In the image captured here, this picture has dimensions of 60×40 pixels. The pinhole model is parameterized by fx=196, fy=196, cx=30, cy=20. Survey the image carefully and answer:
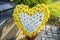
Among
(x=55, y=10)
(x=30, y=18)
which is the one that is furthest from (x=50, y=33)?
(x=55, y=10)

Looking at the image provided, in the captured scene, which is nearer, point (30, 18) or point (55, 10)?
point (30, 18)

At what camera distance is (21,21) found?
461 centimetres

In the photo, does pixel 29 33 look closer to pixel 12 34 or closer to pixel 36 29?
pixel 36 29

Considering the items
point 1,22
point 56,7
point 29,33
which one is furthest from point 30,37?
point 56,7

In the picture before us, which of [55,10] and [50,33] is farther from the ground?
[55,10]

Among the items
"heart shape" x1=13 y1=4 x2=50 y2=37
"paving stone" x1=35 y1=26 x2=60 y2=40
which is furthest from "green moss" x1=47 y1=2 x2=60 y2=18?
"heart shape" x1=13 y1=4 x2=50 y2=37

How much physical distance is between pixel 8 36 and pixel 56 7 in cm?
296

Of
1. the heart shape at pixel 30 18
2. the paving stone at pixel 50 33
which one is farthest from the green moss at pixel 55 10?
the heart shape at pixel 30 18

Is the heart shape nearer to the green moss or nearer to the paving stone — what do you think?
the paving stone

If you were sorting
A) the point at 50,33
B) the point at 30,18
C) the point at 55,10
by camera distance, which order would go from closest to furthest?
the point at 30,18 < the point at 50,33 < the point at 55,10

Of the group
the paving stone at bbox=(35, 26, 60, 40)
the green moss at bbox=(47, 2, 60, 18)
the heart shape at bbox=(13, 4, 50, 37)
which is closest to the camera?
the heart shape at bbox=(13, 4, 50, 37)

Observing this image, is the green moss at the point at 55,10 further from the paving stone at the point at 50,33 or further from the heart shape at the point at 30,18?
the heart shape at the point at 30,18

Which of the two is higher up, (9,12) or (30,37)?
(9,12)

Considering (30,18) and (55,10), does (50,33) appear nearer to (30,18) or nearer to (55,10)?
(30,18)
